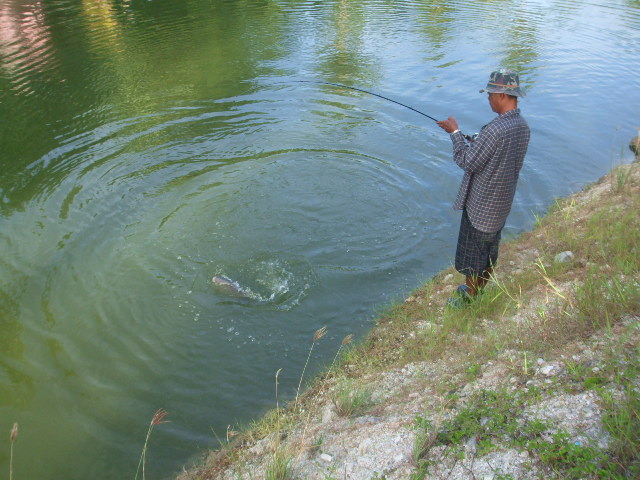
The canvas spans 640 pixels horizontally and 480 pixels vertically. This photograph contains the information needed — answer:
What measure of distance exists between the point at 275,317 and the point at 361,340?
1027 mm

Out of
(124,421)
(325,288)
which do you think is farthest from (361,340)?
(124,421)

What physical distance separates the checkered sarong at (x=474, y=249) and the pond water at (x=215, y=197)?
53.5 inches

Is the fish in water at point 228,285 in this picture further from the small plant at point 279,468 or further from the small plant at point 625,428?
the small plant at point 625,428

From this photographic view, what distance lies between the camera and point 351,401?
4.07 m

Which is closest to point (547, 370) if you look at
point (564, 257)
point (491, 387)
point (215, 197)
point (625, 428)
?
point (491, 387)

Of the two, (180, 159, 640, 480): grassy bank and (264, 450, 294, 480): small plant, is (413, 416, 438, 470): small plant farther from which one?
(264, 450, 294, 480): small plant

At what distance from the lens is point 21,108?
10.8 meters

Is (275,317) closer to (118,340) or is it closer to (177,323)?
(177,323)

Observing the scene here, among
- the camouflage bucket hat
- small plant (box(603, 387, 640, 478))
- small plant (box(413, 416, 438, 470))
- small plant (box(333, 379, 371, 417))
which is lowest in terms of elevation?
small plant (box(333, 379, 371, 417))

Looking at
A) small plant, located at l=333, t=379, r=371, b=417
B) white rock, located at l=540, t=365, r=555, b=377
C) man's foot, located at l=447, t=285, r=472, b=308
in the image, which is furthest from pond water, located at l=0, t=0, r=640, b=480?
white rock, located at l=540, t=365, r=555, b=377

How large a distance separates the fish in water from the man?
8.47 ft

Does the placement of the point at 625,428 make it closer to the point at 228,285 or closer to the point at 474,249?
the point at 474,249

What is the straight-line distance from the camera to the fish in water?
19.9ft

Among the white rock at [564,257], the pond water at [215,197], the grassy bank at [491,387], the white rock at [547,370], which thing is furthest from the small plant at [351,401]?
the white rock at [564,257]
